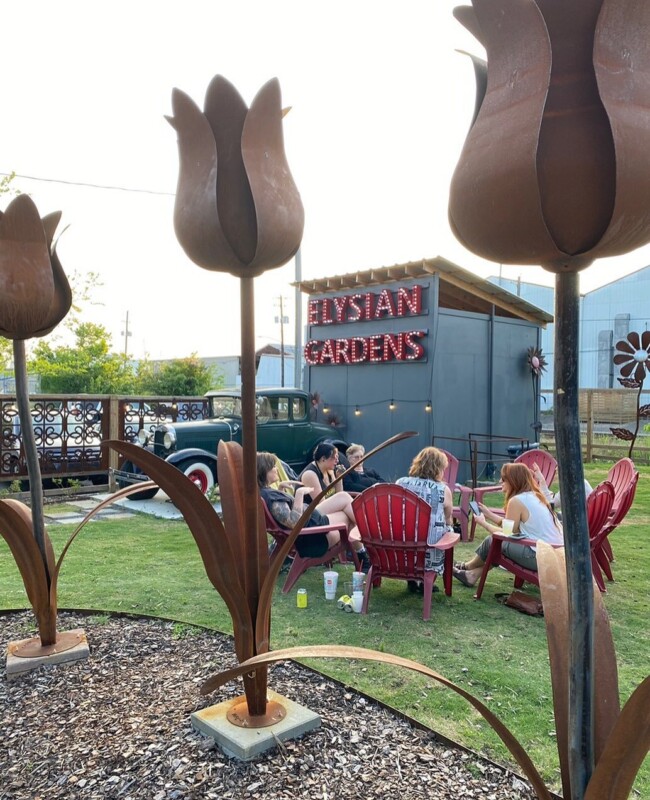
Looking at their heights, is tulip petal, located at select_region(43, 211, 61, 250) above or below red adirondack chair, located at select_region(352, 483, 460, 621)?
above

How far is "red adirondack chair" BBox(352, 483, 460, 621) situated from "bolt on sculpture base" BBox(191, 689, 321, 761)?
1.95 meters

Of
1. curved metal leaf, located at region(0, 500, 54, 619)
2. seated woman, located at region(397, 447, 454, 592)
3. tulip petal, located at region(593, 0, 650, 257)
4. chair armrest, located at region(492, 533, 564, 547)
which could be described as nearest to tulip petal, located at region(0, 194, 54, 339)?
curved metal leaf, located at region(0, 500, 54, 619)

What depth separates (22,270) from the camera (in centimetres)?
272

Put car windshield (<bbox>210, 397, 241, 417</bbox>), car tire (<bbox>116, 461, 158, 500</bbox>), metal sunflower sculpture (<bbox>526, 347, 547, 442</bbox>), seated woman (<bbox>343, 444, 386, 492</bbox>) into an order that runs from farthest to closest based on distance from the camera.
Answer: metal sunflower sculpture (<bbox>526, 347, 547, 442</bbox>) < car windshield (<bbox>210, 397, 241, 417</bbox>) < car tire (<bbox>116, 461, 158, 500</bbox>) < seated woman (<bbox>343, 444, 386, 492</bbox>)

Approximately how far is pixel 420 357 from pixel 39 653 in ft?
28.0

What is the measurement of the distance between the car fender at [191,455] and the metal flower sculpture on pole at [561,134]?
7.93 metres

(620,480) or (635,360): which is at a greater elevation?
(635,360)

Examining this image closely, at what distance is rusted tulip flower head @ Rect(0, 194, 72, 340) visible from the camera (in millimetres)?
2711

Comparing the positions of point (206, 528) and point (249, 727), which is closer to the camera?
point (206, 528)

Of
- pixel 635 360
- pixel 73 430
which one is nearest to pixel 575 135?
pixel 635 360

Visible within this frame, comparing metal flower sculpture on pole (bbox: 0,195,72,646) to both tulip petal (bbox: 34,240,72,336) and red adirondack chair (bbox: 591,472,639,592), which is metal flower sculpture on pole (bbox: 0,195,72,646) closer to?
tulip petal (bbox: 34,240,72,336)

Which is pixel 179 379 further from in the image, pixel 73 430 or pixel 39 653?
pixel 39 653

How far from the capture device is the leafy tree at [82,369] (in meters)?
19.0

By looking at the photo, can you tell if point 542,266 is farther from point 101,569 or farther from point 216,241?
point 101,569
